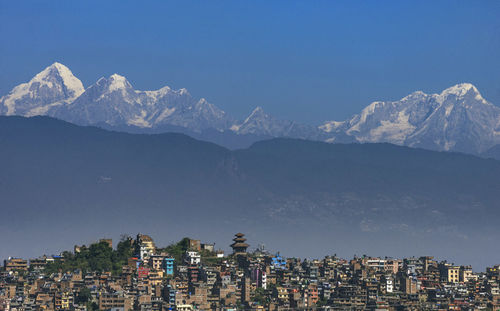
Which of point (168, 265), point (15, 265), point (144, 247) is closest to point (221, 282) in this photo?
point (168, 265)

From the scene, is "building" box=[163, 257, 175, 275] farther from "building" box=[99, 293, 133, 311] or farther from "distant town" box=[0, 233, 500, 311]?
"building" box=[99, 293, 133, 311]

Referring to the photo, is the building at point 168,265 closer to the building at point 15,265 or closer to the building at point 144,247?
the building at point 144,247

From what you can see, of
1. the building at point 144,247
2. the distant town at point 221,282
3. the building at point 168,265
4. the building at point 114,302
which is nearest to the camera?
the building at point 114,302

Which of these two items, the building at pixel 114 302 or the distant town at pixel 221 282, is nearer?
the building at pixel 114 302

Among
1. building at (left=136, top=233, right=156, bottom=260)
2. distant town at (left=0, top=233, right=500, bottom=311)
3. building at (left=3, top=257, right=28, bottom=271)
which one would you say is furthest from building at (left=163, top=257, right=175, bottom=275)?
building at (left=3, top=257, right=28, bottom=271)

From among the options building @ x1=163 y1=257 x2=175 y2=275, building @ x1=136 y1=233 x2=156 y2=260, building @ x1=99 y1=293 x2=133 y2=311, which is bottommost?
building @ x1=99 y1=293 x2=133 y2=311

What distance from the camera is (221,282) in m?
144

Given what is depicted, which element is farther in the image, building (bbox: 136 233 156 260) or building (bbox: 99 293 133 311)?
building (bbox: 136 233 156 260)

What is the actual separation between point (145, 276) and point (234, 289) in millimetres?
9947

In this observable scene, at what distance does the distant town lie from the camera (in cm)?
13525

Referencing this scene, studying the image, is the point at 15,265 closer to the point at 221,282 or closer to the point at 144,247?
the point at 144,247

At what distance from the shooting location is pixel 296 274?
15638cm

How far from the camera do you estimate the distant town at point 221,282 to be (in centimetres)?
13525

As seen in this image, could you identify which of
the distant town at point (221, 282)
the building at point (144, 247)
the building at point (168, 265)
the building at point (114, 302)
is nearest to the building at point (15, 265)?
the distant town at point (221, 282)
